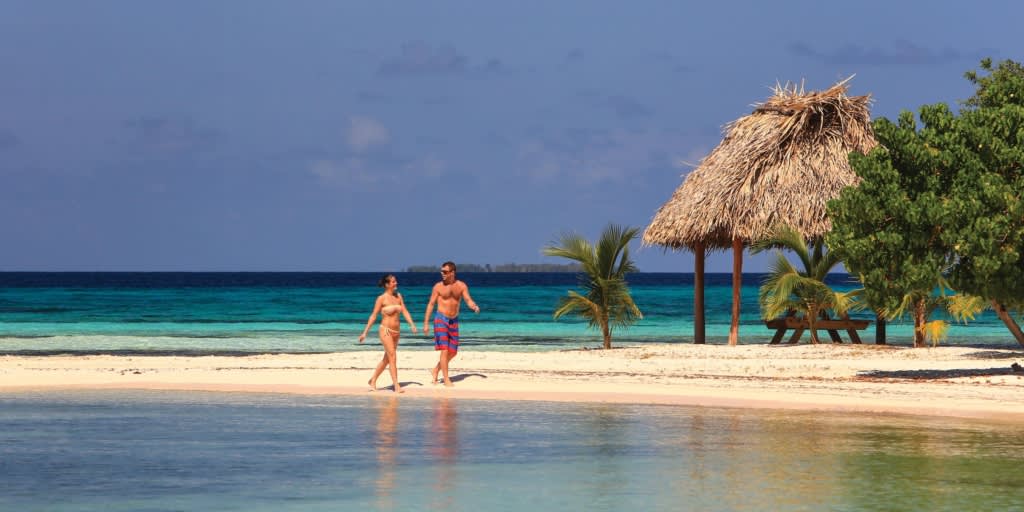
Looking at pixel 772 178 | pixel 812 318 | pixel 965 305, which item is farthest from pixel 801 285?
pixel 965 305

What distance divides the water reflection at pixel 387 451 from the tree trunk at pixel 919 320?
10.6m

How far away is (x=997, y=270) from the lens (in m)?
16.0

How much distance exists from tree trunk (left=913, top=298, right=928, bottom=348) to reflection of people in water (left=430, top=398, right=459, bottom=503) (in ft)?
33.2

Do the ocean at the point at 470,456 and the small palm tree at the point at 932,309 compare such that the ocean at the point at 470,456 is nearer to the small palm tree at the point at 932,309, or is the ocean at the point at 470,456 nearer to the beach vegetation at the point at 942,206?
the beach vegetation at the point at 942,206

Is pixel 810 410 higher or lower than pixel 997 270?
lower

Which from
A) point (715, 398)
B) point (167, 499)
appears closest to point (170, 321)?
point (715, 398)

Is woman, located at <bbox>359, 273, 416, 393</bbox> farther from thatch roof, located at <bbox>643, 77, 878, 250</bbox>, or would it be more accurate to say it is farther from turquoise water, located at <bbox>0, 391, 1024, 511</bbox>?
thatch roof, located at <bbox>643, 77, 878, 250</bbox>

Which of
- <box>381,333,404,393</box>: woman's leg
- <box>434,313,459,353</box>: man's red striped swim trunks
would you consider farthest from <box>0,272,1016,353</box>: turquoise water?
<box>381,333,404,393</box>: woman's leg

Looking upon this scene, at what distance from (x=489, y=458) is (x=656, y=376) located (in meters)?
7.91

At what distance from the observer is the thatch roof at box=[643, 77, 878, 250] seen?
22422 millimetres

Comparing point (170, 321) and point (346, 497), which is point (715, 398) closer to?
point (346, 497)

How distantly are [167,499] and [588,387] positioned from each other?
8.55 m

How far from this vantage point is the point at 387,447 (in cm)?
1190

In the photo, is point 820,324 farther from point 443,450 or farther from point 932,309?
point 443,450
